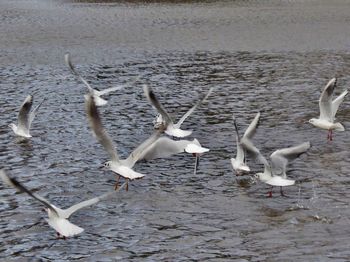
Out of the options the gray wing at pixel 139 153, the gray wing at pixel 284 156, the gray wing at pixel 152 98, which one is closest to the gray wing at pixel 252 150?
the gray wing at pixel 284 156

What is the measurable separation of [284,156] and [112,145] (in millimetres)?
2542

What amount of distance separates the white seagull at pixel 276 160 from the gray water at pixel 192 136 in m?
0.28

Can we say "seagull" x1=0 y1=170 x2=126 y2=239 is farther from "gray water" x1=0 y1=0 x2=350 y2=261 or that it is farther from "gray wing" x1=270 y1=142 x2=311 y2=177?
"gray wing" x1=270 y1=142 x2=311 y2=177

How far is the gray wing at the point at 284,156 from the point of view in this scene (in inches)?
412

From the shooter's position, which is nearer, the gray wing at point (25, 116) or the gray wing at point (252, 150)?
the gray wing at point (252, 150)

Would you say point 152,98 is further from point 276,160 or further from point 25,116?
point 25,116

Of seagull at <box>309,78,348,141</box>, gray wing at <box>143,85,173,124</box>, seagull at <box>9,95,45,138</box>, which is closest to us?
gray wing at <box>143,85,173,124</box>

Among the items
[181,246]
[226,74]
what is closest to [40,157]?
[181,246]

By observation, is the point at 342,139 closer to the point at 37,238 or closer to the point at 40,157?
the point at 40,157

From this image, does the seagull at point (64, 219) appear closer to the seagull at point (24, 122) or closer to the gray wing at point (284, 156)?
the gray wing at point (284, 156)

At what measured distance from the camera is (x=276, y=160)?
10523mm

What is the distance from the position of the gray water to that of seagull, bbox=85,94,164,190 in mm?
424

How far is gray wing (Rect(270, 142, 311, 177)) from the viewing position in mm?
10477

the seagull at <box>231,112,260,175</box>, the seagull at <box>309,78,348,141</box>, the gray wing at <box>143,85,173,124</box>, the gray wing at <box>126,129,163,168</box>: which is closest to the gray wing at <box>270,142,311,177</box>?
the seagull at <box>231,112,260,175</box>
